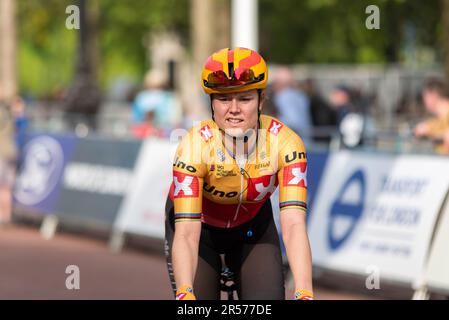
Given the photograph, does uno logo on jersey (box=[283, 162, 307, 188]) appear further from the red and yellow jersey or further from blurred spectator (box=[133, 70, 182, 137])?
blurred spectator (box=[133, 70, 182, 137])

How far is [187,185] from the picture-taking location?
16.2 feet

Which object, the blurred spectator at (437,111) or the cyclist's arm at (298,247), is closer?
the cyclist's arm at (298,247)

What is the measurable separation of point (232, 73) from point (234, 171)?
0.48 meters

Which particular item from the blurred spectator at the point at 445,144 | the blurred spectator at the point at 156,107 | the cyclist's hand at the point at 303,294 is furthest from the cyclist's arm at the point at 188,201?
the blurred spectator at the point at 156,107

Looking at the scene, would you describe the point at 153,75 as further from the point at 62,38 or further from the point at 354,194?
the point at 62,38

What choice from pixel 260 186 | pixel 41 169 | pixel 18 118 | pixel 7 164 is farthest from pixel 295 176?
pixel 18 118

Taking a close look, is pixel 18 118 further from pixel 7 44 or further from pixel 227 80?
pixel 227 80

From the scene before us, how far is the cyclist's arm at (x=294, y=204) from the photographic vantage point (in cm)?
481

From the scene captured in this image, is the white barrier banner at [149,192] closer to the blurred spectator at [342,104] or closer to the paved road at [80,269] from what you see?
the paved road at [80,269]

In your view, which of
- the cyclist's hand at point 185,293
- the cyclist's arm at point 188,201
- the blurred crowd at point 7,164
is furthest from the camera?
the blurred crowd at point 7,164

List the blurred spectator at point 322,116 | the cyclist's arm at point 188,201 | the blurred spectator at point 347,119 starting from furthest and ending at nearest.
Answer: the blurred spectator at point 322,116
the blurred spectator at point 347,119
the cyclist's arm at point 188,201

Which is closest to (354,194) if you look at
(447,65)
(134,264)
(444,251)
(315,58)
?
(444,251)

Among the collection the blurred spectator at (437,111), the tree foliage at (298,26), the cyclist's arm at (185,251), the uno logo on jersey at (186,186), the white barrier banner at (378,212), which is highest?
the tree foliage at (298,26)
